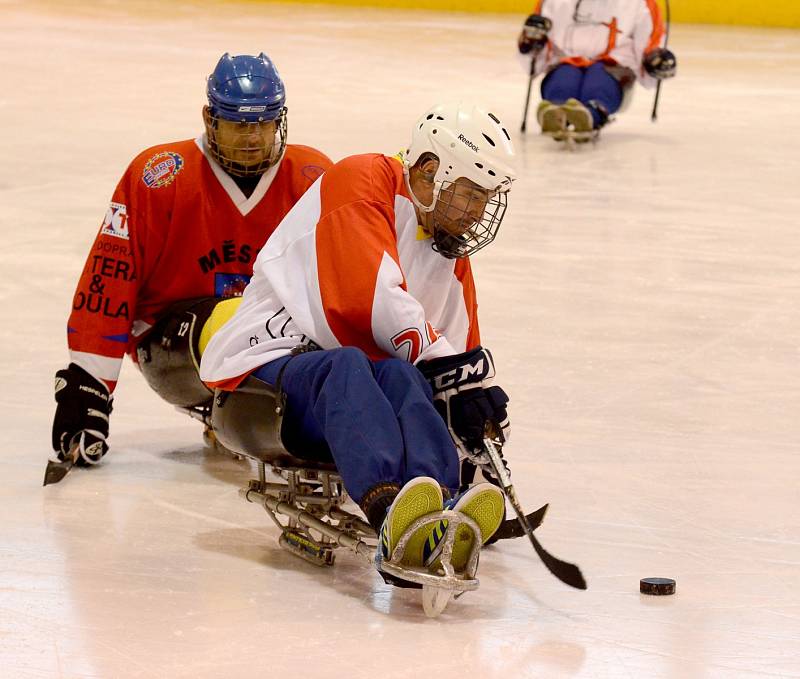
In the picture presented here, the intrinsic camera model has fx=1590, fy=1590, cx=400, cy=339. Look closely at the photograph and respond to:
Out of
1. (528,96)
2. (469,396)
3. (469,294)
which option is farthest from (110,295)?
(528,96)

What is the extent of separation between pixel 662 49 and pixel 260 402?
655 cm

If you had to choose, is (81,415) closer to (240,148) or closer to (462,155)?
(240,148)

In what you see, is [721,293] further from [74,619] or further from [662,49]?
[662,49]

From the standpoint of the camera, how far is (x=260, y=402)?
302 cm

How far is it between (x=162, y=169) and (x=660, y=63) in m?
5.75

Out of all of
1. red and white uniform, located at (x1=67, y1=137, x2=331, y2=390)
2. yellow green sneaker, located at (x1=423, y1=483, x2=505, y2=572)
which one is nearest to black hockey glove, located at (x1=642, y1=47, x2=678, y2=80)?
red and white uniform, located at (x1=67, y1=137, x2=331, y2=390)

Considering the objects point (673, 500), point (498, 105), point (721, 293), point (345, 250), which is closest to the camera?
point (345, 250)

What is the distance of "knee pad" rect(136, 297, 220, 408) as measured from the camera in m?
3.68

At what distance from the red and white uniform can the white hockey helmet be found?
807mm

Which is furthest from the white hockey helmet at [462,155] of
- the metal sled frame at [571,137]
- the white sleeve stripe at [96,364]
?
the metal sled frame at [571,137]

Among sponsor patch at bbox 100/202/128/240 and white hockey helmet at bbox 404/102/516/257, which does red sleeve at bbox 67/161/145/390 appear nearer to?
sponsor patch at bbox 100/202/128/240

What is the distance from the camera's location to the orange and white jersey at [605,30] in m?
9.11

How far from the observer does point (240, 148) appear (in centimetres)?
373

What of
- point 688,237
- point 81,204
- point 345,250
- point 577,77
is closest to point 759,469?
point 345,250
